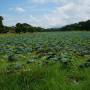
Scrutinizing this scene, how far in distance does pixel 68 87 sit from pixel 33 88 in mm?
727

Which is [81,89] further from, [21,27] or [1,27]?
[21,27]

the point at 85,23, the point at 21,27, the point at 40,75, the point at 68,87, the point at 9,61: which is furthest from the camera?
the point at 85,23

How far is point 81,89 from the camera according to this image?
201 inches

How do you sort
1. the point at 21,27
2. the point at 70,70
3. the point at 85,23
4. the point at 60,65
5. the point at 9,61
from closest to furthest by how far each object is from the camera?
the point at 70,70 < the point at 60,65 < the point at 9,61 < the point at 21,27 < the point at 85,23

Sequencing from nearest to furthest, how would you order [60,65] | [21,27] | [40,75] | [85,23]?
[40,75] < [60,65] < [21,27] < [85,23]

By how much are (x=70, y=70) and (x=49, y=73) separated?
43.6 inches

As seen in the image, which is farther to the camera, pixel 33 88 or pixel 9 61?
pixel 9 61

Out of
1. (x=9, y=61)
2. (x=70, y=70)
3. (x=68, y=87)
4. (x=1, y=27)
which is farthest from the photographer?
(x=1, y=27)

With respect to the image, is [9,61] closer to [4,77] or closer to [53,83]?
[4,77]

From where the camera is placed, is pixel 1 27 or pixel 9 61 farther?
pixel 1 27

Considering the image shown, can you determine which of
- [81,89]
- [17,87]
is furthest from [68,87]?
[17,87]

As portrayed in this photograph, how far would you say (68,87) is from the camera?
5.08 meters

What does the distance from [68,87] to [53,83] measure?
0.33m

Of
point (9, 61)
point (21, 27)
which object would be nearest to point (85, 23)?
point (21, 27)
